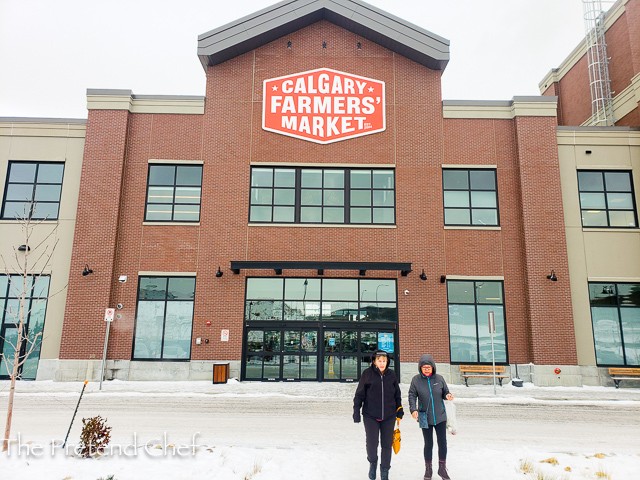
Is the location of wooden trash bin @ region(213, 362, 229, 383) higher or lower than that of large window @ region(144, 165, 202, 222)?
lower

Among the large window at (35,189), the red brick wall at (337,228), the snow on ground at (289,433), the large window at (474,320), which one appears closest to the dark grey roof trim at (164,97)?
the red brick wall at (337,228)

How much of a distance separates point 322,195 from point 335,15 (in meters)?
8.48

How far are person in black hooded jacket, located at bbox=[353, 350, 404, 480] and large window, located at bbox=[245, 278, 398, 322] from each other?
11.9 m

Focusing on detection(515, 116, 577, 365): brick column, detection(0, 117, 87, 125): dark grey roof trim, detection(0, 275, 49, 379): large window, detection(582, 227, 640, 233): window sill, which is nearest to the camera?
detection(515, 116, 577, 365): brick column

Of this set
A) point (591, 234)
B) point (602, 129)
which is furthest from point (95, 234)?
point (602, 129)

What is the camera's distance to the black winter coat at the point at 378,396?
6.34 meters

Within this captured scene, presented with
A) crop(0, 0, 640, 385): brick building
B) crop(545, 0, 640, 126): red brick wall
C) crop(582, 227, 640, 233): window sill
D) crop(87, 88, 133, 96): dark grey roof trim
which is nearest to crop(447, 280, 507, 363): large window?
crop(0, 0, 640, 385): brick building

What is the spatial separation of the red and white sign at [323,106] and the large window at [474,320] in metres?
8.08

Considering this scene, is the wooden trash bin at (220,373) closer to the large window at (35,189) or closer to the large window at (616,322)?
the large window at (35,189)

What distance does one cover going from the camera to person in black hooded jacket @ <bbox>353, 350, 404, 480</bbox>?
6.34 metres

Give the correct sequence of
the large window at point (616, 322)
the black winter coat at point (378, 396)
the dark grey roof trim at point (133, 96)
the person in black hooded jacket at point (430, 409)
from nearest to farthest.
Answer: the black winter coat at point (378, 396)
the person in black hooded jacket at point (430, 409)
the large window at point (616, 322)
the dark grey roof trim at point (133, 96)

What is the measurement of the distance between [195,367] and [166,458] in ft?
35.7

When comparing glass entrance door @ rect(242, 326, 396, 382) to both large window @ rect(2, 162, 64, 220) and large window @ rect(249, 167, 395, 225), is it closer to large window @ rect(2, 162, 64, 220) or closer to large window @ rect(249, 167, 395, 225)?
large window @ rect(249, 167, 395, 225)

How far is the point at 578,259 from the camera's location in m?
18.7
